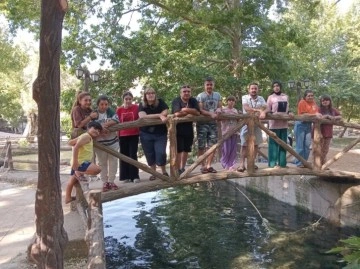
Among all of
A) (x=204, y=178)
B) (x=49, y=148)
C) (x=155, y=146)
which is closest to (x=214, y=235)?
(x=204, y=178)

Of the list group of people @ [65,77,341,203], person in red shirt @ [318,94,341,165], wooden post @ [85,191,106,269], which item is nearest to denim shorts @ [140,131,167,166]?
group of people @ [65,77,341,203]

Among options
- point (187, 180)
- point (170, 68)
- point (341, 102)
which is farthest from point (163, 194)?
point (341, 102)

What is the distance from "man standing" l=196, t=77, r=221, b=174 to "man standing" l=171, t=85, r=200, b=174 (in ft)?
1.01

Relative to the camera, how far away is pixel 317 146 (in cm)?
782

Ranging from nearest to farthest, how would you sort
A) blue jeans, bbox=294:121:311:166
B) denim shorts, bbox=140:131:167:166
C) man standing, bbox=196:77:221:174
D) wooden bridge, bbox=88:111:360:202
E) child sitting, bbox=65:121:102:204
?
1. child sitting, bbox=65:121:102:204
2. wooden bridge, bbox=88:111:360:202
3. denim shorts, bbox=140:131:167:166
4. man standing, bbox=196:77:221:174
5. blue jeans, bbox=294:121:311:166

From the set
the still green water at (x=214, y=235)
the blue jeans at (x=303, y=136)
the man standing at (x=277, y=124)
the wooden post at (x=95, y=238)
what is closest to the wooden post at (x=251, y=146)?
the man standing at (x=277, y=124)

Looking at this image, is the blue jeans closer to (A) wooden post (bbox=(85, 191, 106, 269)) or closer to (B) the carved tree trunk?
(A) wooden post (bbox=(85, 191, 106, 269))

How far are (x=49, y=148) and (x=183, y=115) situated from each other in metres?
2.76

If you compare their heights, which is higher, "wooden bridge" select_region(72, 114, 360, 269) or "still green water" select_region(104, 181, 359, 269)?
"wooden bridge" select_region(72, 114, 360, 269)

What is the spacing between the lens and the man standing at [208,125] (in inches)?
280

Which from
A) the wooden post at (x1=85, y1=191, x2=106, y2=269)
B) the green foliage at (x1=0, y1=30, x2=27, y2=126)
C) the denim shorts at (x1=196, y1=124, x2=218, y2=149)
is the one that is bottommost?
the wooden post at (x1=85, y1=191, x2=106, y2=269)

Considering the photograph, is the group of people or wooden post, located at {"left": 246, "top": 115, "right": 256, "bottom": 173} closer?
the group of people

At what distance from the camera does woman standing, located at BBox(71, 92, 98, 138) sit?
614 cm

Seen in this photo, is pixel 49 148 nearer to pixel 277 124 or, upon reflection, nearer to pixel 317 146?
pixel 277 124
